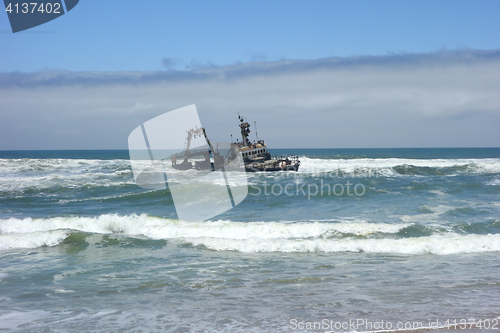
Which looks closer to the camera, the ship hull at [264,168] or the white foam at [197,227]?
the white foam at [197,227]

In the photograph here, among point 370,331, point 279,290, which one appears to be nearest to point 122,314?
point 279,290

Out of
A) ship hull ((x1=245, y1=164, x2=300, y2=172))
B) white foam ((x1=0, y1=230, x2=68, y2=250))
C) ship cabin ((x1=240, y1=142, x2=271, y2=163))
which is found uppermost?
ship cabin ((x1=240, y1=142, x2=271, y2=163))

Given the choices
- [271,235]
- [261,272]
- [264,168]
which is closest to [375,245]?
[271,235]

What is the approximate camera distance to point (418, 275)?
7.59 meters

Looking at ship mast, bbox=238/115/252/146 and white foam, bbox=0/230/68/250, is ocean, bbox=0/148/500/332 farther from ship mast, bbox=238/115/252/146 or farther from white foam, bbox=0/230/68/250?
ship mast, bbox=238/115/252/146

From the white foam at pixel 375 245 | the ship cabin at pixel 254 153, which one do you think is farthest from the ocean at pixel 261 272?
the ship cabin at pixel 254 153

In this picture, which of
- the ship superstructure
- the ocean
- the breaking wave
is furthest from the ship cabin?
the breaking wave

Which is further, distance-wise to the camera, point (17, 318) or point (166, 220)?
point (166, 220)

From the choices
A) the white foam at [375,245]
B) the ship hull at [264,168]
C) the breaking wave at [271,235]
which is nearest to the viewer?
the white foam at [375,245]

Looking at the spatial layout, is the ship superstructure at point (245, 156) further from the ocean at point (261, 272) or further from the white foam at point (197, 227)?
the white foam at point (197, 227)

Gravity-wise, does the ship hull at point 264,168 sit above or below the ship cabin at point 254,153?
below

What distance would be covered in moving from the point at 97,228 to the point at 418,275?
37.7 feet

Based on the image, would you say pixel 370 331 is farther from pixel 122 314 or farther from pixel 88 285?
pixel 88 285

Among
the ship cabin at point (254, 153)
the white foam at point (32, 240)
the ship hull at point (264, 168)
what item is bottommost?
the ship hull at point (264, 168)
